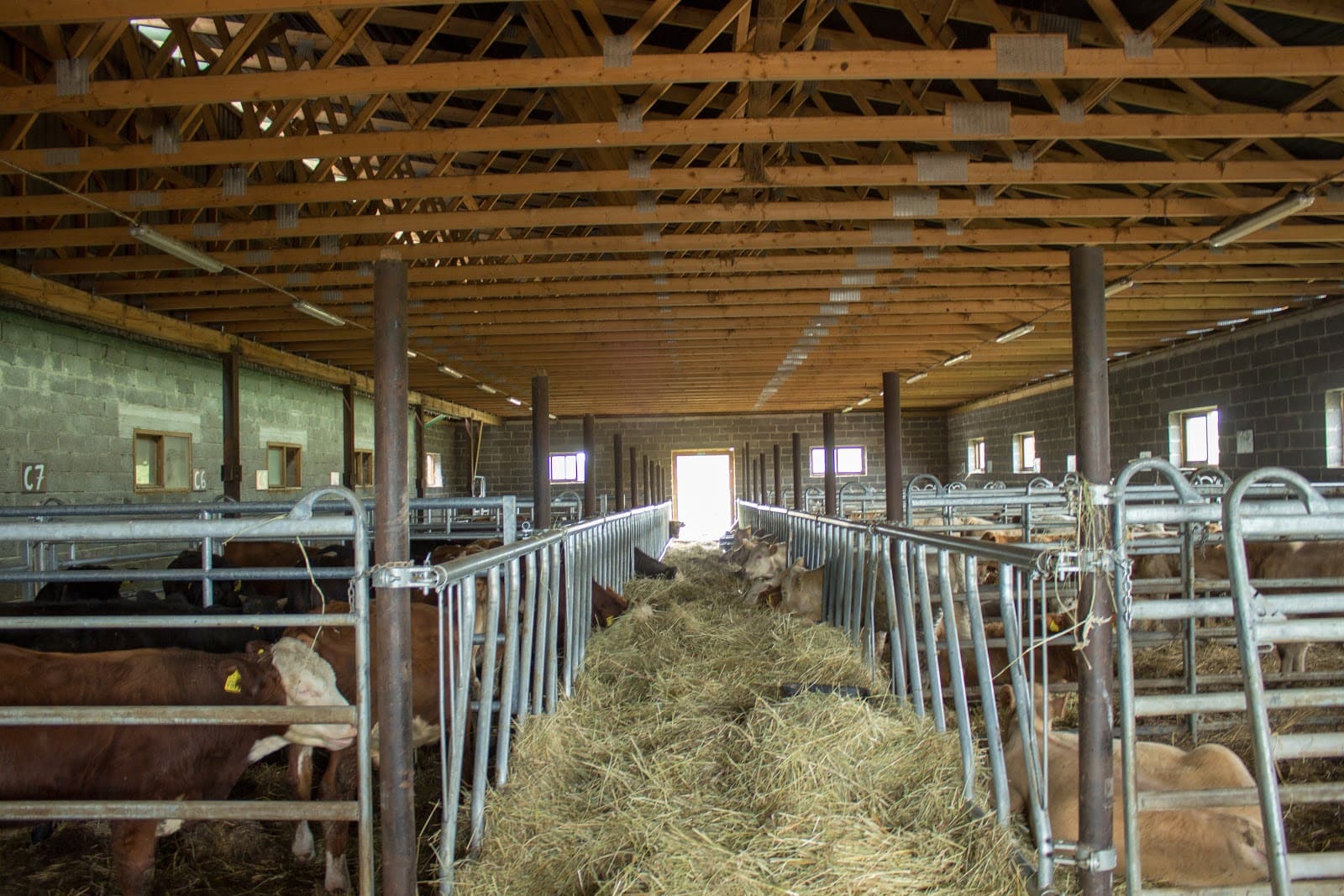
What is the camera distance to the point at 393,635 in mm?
2736

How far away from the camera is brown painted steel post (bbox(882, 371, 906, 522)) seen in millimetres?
9875

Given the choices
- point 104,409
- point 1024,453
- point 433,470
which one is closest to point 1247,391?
point 1024,453

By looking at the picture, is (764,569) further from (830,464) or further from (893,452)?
(830,464)

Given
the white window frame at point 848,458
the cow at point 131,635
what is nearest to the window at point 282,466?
the cow at point 131,635

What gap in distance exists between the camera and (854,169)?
666cm

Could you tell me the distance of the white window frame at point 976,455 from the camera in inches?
968

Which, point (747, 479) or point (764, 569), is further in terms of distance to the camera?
point (747, 479)

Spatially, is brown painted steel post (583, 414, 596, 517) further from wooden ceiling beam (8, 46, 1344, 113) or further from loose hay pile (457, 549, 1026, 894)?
wooden ceiling beam (8, 46, 1344, 113)

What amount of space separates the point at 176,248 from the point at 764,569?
6.55m

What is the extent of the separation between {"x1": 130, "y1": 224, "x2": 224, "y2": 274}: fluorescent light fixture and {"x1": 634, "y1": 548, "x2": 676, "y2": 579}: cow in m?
5.83

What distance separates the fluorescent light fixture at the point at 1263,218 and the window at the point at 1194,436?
21.9ft

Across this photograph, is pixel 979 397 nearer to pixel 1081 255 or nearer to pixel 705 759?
pixel 1081 255

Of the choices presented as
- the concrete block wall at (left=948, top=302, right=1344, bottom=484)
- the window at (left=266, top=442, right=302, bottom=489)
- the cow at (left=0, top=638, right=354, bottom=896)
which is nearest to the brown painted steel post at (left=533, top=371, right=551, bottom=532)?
the cow at (left=0, top=638, right=354, bottom=896)

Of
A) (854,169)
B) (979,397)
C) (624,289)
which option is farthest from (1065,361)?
(854,169)
